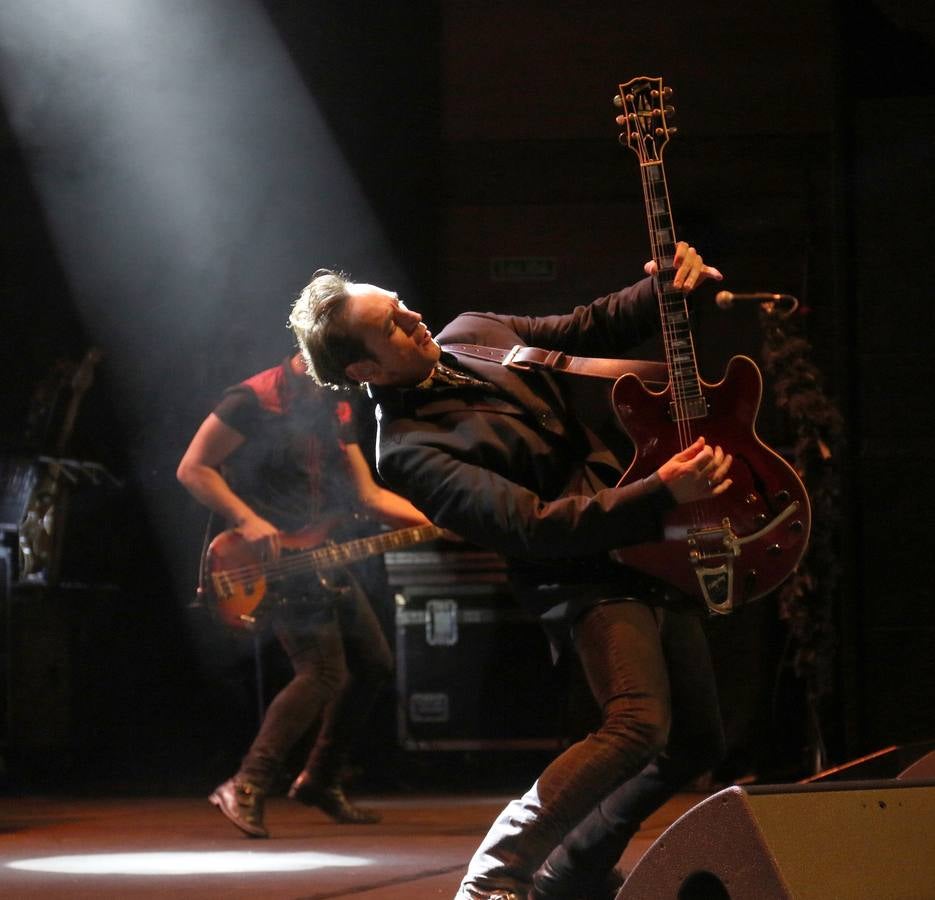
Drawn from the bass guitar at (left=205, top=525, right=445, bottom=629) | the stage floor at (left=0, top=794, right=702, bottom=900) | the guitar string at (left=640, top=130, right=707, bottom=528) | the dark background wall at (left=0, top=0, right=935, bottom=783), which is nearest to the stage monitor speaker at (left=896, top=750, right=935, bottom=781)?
the guitar string at (left=640, top=130, right=707, bottom=528)

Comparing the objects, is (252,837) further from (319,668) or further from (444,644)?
(444,644)

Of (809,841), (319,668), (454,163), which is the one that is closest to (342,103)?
(454,163)

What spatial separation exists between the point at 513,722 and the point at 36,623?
2.24m

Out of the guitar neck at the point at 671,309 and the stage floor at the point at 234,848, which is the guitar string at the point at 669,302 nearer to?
the guitar neck at the point at 671,309

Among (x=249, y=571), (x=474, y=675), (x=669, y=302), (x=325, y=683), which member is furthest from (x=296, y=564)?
(x=669, y=302)

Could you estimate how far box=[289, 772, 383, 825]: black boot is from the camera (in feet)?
17.8

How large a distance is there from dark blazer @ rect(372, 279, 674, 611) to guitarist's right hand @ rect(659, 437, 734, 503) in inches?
1.0

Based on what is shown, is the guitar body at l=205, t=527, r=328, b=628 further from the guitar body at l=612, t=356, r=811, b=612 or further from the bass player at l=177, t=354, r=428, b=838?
the guitar body at l=612, t=356, r=811, b=612

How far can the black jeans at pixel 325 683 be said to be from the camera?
207 inches

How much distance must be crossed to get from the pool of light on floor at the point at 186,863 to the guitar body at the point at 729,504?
168cm

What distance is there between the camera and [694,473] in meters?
2.96

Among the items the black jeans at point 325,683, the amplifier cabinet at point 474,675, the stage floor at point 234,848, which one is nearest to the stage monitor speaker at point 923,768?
the stage floor at point 234,848

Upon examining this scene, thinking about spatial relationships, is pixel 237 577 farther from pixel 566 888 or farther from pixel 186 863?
pixel 566 888

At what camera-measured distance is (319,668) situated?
5.33 m
